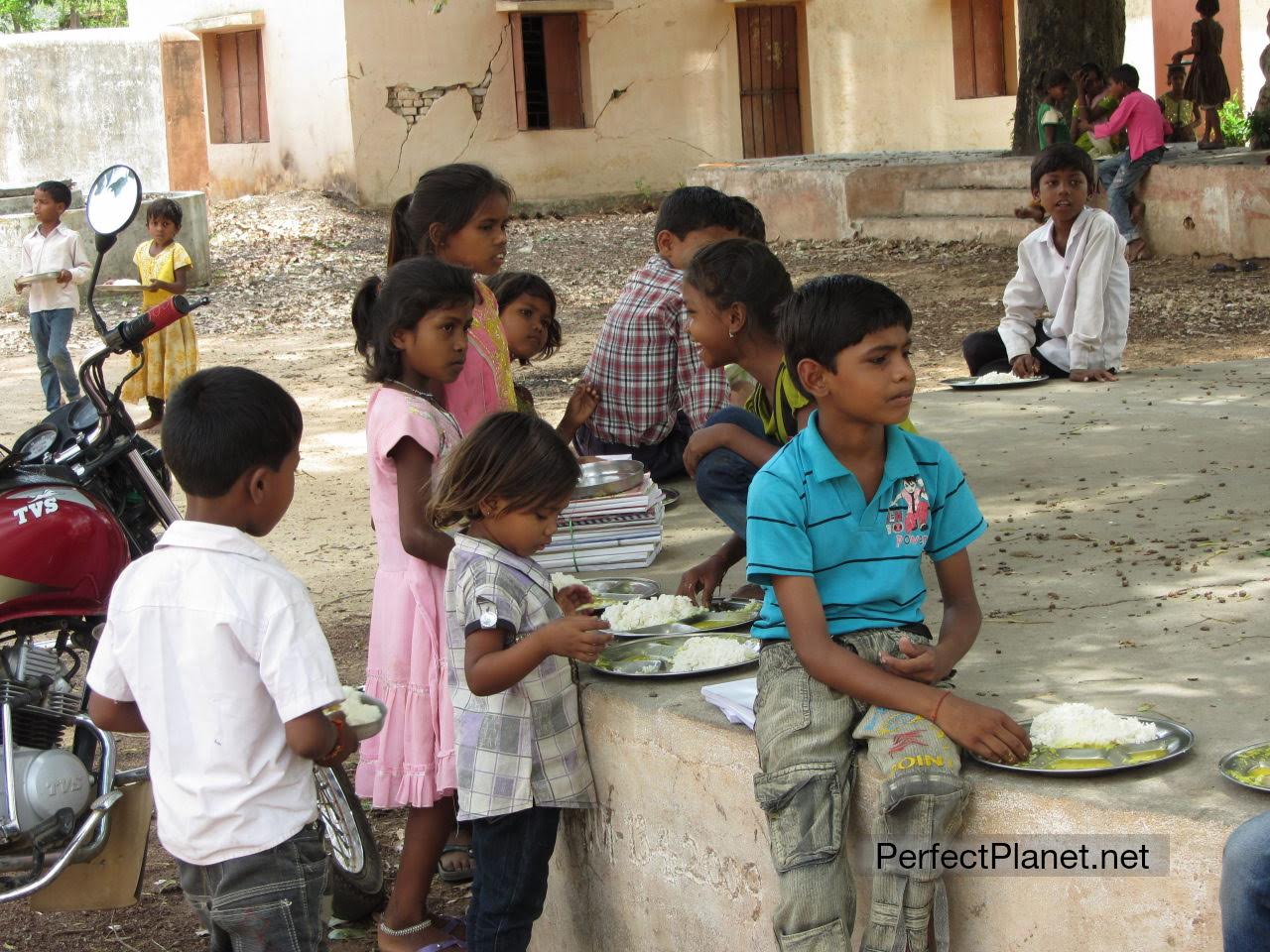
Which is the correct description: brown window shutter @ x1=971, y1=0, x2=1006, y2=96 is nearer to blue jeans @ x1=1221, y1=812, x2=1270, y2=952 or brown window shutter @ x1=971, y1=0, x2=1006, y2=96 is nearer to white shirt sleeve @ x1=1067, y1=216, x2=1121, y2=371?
white shirt sleeve @ x1=1067, y1=216, x2=1121, y2=371

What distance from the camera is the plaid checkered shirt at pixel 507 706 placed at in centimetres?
270

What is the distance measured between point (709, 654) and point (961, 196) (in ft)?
38.6

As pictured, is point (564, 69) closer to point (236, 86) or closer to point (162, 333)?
point (236, 86)

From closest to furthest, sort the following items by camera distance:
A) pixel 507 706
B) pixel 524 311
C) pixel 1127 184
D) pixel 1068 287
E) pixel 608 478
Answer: pixel 507 706, pixel 608 478, pixel 524 311, pixel 1068 287, pixel 1127 184

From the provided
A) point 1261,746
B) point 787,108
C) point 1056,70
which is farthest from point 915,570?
point 787,108

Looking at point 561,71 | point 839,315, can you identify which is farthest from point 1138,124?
point 839,315

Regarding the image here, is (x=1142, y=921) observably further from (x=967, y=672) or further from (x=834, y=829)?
(x=967, y=672)

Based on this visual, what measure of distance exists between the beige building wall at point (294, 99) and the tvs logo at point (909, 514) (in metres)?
16.7

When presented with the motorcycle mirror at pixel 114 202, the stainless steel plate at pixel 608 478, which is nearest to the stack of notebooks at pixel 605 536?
the stainless steel plate at pixel 608 478

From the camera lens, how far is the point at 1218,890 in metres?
2.14

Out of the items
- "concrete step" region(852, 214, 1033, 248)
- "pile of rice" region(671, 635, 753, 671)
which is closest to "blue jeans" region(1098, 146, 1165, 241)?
"concrete step" region(852, 214, 1033, 248)

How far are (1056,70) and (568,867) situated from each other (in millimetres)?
12619

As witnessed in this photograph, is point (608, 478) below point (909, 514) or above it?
below

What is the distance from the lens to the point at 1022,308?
6.31 m
